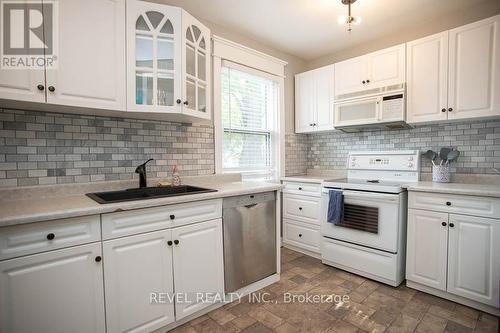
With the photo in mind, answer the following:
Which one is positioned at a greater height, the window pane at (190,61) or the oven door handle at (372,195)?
the window pane at (190,61)

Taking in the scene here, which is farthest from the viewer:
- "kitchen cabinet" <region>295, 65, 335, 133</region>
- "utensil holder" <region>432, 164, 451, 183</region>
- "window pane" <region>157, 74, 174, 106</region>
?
"kitchen cabinet" <region>295, 65, 335, 133</region>

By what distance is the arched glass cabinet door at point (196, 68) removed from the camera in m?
2.01

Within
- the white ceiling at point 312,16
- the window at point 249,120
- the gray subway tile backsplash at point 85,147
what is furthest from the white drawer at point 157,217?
the white ceiling at point 312,16

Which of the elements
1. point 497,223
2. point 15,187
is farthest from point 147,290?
point 497,223

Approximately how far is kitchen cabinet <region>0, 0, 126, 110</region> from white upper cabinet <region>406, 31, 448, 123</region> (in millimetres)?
2609

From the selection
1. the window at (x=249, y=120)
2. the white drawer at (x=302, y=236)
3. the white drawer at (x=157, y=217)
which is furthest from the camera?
the white drawer at (x=302, y=236)

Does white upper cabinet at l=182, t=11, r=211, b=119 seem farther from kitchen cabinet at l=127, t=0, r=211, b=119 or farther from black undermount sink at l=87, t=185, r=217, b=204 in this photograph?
black undermount sink at l=87, t=185, r=217, b=204

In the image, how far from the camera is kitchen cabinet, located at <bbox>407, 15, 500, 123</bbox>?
2084mm

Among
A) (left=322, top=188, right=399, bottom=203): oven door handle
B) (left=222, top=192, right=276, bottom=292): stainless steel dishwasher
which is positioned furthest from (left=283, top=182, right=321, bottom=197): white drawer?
(left=222, top=192, right=276, bottom=292): stainless steel dishwasher

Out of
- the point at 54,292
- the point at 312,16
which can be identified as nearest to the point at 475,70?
the point at 312,16

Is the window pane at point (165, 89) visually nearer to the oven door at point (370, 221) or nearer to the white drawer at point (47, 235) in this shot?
the white drawer at point (47, 235)

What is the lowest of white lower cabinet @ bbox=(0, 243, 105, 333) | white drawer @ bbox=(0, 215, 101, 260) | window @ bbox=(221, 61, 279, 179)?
white lower cabinet @ bbox=(0, 243, 105, 333)

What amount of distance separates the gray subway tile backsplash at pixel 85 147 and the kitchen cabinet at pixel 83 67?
1.07ft

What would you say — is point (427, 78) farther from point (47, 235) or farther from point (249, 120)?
point (47, 235)
